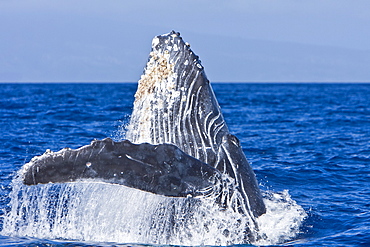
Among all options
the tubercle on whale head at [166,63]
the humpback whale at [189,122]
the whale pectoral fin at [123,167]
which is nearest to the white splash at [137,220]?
the humpback whale at [189,122]

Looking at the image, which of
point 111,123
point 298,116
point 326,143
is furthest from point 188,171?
point 298,116

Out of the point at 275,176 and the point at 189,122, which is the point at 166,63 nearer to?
the point at 189,122

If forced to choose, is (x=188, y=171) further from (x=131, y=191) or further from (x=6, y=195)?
(x=6, y=195)

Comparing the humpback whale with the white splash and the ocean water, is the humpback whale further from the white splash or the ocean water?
the ocean water

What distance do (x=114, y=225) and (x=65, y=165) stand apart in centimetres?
189

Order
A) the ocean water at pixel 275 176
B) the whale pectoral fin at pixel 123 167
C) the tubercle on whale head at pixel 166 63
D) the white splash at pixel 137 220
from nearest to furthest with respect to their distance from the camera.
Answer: the whale pectoral fin at pixel 123 167
the white splash at pixel 137 220
the tubercle on whale head at pixel 166 63
the ocean water at pixel 275 176

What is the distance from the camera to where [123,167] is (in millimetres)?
6379

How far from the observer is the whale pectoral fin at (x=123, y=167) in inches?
247

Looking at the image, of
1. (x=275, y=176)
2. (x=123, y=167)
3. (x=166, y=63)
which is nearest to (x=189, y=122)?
(x=166, y=63)

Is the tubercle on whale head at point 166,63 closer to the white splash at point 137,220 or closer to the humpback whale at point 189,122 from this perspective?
the humpback whale at point 189,122

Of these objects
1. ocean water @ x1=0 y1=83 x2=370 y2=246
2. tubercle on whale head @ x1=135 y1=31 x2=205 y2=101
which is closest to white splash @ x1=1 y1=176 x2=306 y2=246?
ocean water @ x1=0 y1=83 x2=370 y2=246

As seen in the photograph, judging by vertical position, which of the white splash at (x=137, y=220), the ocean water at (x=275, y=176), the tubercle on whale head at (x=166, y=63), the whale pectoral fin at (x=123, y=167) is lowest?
the ocean water at (x=275, y=176)

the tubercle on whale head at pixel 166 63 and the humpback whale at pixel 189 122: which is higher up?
the tubercle on whale head at pixel 166 63

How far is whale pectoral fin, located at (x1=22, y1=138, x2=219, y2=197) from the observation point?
6.29m
